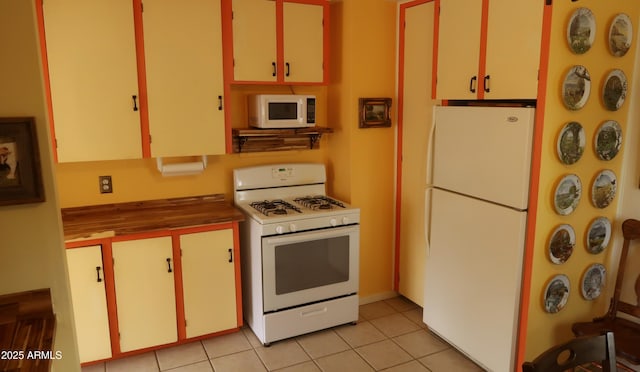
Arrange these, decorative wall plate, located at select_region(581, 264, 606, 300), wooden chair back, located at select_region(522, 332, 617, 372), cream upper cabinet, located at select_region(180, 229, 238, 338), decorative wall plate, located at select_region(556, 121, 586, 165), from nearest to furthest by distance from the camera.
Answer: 1. wooden chair back, located at select_region(522, 332, 617, 372)
2. decorative wall plate, located at select_region(556, 121, 586, 165)
3. decorative wall plate, located at select_region(581, 264, 606, 300)
4. cream upper cabinet, located at select_region(180, 229, 238, 338)

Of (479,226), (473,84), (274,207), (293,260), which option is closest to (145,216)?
(274,207)

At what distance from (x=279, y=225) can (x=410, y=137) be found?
3.96 feet

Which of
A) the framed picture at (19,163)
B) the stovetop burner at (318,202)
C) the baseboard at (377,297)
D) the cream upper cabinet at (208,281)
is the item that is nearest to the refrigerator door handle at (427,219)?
the stovetop burner at (318,202)

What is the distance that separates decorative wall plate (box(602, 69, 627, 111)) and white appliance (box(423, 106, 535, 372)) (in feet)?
1.72

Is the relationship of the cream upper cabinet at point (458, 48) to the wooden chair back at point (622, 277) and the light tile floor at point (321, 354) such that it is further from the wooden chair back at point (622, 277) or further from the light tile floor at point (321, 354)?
the light tile floor at point (321, 354)

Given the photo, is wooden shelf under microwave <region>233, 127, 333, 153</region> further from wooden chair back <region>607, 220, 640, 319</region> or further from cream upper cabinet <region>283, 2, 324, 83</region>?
wooden chair back <region>607, 220, 640, 319</region>

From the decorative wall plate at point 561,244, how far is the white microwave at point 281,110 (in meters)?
1.73

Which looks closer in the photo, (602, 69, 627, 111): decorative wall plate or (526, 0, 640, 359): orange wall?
(526, 0, 640, 359): orange wall

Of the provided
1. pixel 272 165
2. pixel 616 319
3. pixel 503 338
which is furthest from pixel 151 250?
pixel 616 319

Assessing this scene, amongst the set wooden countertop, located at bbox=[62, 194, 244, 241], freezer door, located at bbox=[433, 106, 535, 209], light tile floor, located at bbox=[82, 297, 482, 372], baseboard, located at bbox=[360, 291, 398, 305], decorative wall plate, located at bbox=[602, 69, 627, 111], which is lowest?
light tile floor, located at bbox=[82, 297, 482, 372]

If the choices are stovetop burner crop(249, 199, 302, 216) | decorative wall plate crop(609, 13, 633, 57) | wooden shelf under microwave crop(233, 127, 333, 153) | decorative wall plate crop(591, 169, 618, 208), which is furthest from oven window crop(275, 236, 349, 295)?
decorative wall plate crop(609, 13, 633, 57)

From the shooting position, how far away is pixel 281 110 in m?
3.21

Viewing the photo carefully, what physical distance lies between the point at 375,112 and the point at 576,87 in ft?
4.67

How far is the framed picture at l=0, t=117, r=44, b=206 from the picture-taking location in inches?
64.8
